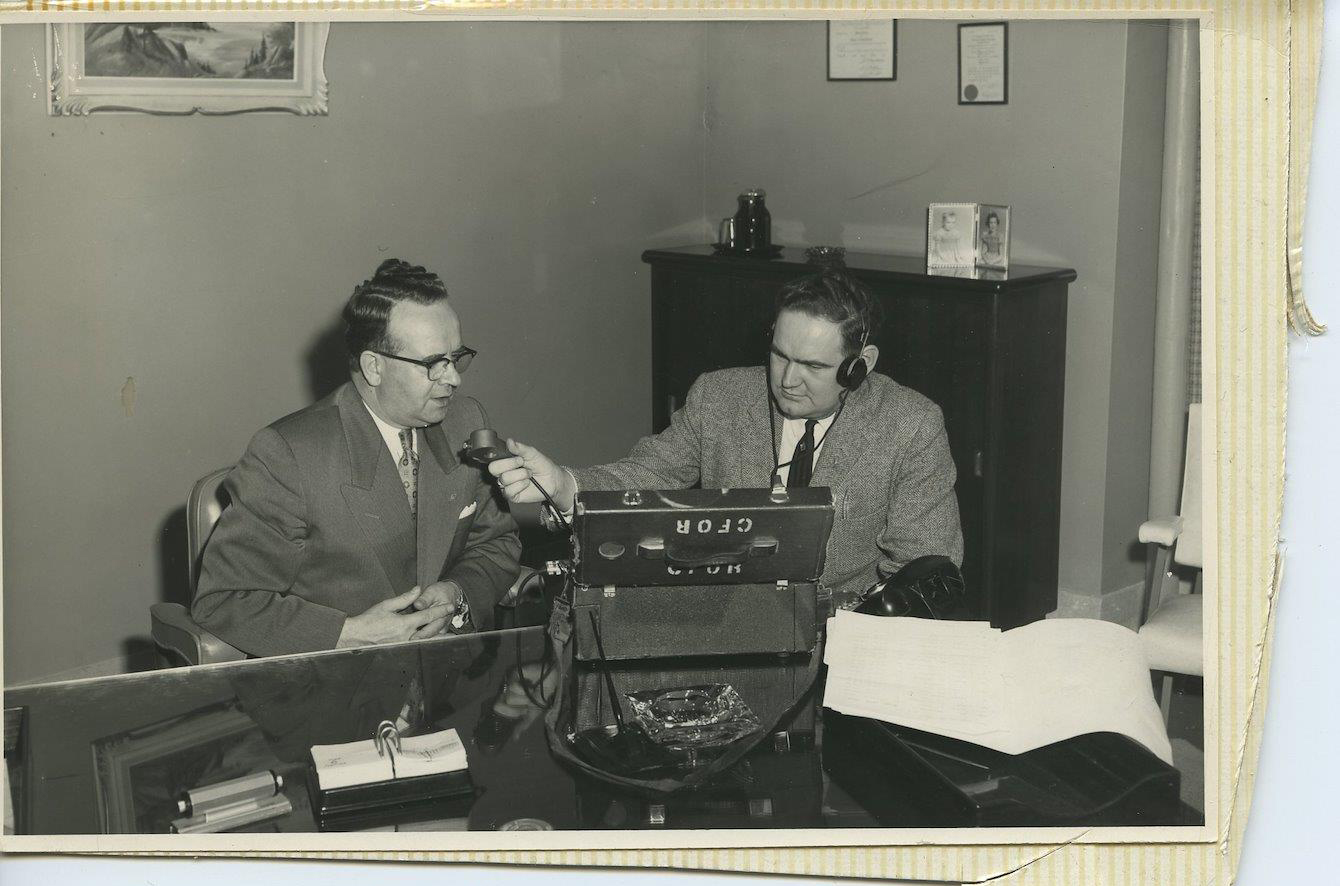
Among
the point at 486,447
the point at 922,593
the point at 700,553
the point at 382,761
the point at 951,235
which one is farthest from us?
the point at 951,235

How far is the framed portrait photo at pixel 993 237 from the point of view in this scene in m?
3.33

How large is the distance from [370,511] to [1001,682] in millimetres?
1214

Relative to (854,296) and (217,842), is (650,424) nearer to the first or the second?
(854,296)

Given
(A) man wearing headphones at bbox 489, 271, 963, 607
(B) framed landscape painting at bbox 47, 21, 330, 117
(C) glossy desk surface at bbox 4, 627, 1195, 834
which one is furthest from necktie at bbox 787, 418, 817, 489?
(B) framed landscape painting at bbox 47, 21, 330, 117

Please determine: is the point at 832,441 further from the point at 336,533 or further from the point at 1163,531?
the point at 336,533

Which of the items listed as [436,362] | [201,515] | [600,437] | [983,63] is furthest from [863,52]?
[201,515]

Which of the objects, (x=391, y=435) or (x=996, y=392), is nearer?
(x=391, y=435)

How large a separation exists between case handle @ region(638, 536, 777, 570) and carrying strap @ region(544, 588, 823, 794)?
0.18m

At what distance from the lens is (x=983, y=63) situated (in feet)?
10.9

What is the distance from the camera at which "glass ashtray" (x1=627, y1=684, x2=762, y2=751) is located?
1453 mm

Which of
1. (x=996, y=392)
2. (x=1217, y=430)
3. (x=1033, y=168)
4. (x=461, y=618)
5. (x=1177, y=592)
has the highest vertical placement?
(x=1033, y=168)

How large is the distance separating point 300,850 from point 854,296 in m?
1.51

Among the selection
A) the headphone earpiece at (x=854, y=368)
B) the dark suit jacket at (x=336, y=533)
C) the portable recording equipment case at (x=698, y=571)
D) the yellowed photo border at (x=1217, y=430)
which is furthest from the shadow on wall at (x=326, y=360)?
the yellowed photo border at (x=1217, y=430)

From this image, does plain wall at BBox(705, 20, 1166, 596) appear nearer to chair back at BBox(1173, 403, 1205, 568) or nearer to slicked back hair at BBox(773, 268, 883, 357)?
chair back at BBox(1173, 403, 1205, 568)
